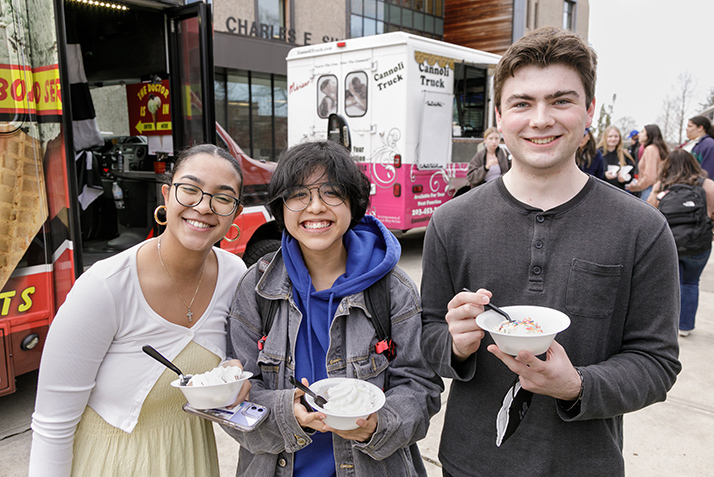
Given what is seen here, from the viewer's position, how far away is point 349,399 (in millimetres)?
1392

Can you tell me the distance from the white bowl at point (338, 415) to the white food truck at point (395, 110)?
587 centimetres

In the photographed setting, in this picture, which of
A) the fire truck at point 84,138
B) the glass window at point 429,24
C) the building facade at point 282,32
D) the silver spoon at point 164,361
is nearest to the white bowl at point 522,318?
the silver spoon at point 164,361

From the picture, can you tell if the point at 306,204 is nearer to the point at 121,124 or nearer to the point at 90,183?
the point at 90,183

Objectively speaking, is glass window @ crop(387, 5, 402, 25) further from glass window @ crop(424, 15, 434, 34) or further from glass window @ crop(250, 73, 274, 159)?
glass window @ crop(250, 73, 274, 159)

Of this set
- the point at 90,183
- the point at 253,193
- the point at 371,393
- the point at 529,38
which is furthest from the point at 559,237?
the point at 90,183

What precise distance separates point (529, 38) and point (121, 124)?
5.96 m

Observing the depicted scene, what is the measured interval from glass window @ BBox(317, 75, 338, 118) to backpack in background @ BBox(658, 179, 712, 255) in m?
4.92

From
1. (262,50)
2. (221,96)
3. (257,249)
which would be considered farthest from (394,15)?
(257,249)

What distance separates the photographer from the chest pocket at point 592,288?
4.20ft

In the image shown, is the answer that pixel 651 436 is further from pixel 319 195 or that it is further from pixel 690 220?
pixel 319 195

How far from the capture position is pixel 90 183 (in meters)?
5.17

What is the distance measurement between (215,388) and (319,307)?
17.1 inches

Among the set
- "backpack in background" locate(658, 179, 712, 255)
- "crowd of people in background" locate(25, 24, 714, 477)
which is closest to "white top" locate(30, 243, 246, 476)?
"crowd of people in background" locate(25, 24, 714, 477)

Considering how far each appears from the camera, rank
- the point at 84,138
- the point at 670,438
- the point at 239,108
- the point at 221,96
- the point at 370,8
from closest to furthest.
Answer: the point at 670,438
the point at 84,138
the point at 221,96
the point at 239,108
the point at 370,8
